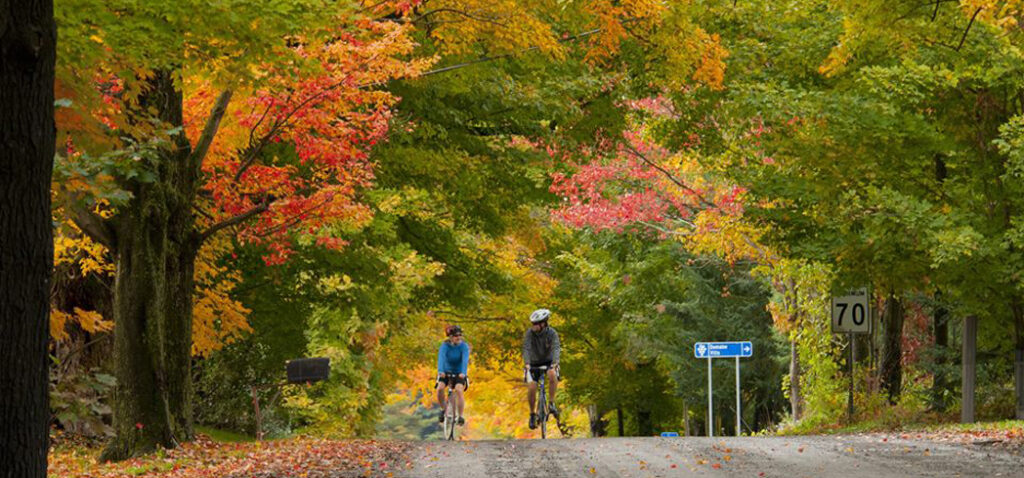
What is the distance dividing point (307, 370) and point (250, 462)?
5.48 meters

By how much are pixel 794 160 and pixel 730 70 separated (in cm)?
201

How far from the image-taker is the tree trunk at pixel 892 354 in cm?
2600

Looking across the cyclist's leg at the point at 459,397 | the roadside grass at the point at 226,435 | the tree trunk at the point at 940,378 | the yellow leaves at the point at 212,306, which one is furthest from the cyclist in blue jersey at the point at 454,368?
the roadside grass at the point at 226,435

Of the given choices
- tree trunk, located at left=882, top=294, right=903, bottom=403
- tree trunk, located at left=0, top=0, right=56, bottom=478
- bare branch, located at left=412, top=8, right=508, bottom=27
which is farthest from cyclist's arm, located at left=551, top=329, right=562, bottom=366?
tree trunk, located at left=0, top=0, right=56, bottom=478

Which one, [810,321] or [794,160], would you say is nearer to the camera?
[794,160]

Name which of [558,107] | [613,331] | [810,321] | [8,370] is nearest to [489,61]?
[558,107]

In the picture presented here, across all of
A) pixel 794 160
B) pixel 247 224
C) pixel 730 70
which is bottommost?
pixel 247 224

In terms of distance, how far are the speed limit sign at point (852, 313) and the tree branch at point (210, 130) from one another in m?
12.0

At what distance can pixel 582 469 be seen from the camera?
1267 cm

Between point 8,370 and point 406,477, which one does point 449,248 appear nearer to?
point 406,477

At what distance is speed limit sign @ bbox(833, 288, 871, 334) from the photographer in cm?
Result: 2353

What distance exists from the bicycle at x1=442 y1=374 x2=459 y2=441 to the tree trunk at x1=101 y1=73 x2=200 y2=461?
4.11 m

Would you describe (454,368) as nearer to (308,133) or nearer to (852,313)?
(308,133)

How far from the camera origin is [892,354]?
26047mm
